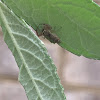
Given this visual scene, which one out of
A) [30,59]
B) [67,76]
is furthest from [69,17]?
[67,76]

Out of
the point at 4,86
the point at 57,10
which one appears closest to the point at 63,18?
the point at 57,10

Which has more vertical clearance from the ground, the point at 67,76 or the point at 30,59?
the point at 67,76

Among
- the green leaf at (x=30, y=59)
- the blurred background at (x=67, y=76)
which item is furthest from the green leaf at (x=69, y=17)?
the blurred background at (x=67, y=76)

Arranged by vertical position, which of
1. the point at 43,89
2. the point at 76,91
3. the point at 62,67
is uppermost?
the point at 62,67

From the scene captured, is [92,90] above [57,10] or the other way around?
above

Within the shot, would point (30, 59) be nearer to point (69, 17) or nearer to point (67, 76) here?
point (69, 17)

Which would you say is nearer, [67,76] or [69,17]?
[69,17]

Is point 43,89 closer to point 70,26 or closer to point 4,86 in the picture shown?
point 70,26
